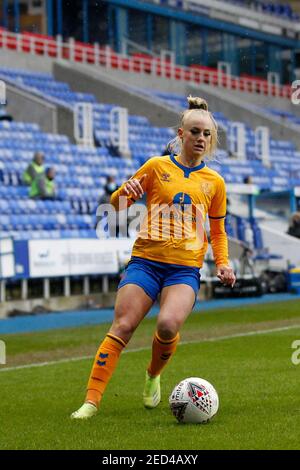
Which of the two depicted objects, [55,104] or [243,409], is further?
[55,104]

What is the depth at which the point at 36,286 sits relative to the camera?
21000mm

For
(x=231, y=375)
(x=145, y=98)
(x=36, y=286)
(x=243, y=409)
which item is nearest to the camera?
(x=243, y=409)

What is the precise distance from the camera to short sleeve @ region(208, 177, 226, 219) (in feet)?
26.4

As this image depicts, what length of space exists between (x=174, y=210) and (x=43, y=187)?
16105 millimetres

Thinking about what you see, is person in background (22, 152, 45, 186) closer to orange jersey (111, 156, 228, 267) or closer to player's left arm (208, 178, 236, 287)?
player's left arm (208, 178, 236, 287)

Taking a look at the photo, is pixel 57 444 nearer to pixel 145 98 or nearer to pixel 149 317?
pixel 149 317

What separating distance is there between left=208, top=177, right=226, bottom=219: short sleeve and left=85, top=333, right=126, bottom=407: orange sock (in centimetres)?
121

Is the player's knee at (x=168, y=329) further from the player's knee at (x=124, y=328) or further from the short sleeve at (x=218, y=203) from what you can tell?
the short sleeve at (x=218, y=203)

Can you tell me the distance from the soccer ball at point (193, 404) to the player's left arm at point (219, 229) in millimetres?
883

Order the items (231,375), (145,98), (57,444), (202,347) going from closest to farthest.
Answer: (57,444) < (231,375) < (202,347) < (145,98)

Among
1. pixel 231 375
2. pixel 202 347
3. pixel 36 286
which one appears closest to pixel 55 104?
pixel 36 286

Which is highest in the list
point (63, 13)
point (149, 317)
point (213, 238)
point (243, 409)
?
point (63, 13)

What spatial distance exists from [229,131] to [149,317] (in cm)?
1685

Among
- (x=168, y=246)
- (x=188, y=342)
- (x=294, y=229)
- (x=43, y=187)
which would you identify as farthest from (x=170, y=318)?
(x=294, y=229)
